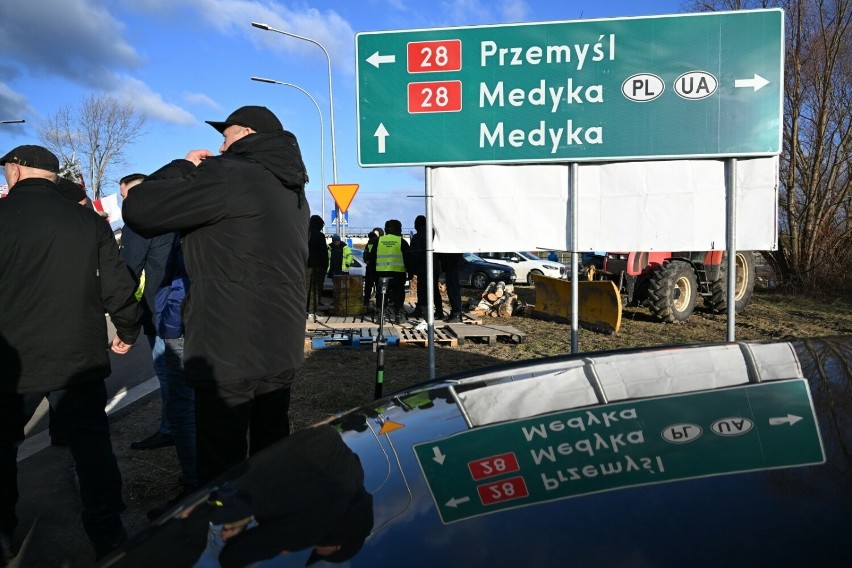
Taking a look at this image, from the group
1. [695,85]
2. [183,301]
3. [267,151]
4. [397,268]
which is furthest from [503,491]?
[397,268]

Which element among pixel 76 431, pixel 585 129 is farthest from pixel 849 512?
pixel 585 129

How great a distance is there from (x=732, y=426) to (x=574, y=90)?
4202 millimetres

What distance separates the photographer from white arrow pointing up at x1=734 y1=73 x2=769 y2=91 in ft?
16.9

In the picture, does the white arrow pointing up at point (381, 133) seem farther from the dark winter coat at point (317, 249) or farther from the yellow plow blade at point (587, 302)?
the dark winter coat at point (317, 249)

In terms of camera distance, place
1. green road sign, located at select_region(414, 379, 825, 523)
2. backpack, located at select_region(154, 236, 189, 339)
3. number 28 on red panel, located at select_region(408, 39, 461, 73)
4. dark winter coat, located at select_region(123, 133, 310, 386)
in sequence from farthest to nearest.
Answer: number 28 on red panel, located at select_region(408, 39, 461, 73) → backpack, located at select_region(154, 236, 189, 339) → dark winter coat, located at select_region(123, 133, 310, 386) → green road sign, located at select_region(414, 379, 825, 523)

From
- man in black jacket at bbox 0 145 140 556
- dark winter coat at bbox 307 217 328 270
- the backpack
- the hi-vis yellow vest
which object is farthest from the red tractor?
man in black jacket at bbox 0 145 140 556

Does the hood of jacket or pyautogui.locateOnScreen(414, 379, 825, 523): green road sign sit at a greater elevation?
the hood of jacket

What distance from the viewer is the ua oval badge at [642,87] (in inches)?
206

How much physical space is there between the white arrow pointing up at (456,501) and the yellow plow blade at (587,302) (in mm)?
8411

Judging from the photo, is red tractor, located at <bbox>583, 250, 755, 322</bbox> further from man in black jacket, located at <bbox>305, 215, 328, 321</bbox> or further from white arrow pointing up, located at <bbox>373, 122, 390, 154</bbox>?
white arrow pointing up, located at <bbox>373, 122, 390, 154</bbox>

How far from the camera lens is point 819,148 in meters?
17.4

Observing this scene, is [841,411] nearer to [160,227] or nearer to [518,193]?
[160,227]

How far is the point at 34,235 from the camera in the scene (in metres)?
2.93

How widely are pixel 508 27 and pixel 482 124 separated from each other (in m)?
0.77
